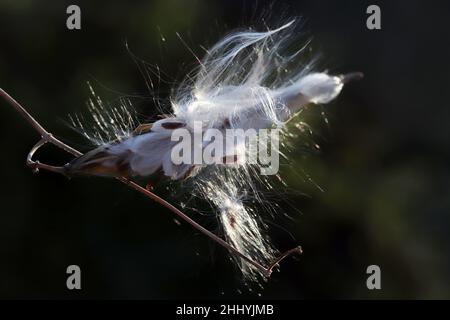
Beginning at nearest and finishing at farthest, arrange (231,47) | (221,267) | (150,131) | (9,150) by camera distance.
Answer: (150,131)
(231,47)
(221,267)
(9,150)

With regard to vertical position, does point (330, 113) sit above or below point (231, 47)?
above

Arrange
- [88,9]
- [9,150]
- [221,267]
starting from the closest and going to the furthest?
1. [221,267]
2. [88,9]
3. [9,150]

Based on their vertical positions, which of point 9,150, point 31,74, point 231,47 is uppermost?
point 31,74

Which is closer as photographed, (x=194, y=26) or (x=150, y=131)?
(x=150, y=131)

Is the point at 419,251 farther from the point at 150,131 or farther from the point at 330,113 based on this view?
the point at 150,131

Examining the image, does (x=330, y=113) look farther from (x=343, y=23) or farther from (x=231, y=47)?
(x=231, y=47)

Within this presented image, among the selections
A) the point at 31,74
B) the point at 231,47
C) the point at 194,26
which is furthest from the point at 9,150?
the point at 231,47

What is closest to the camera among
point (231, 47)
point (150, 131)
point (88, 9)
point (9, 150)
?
point (150, 131)

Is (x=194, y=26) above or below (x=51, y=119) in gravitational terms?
above

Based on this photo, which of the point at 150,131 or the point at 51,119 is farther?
the point at 51,119

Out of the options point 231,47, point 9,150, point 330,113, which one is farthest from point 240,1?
point 231,47
